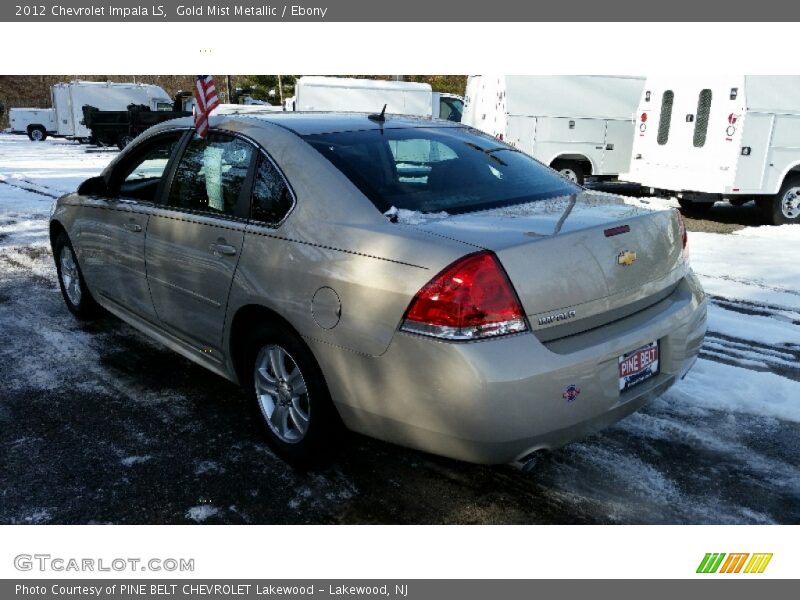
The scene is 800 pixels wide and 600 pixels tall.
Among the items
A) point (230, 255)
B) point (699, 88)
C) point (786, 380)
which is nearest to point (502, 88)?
point (699, 88)

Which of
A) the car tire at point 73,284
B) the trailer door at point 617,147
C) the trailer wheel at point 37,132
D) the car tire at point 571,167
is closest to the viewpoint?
the car tire at point 73,284

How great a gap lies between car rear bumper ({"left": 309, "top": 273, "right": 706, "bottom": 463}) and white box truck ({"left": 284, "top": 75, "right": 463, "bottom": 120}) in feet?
48.5

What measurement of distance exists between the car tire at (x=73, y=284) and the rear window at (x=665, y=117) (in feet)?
31.1

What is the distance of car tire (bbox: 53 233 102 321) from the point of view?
208 inches

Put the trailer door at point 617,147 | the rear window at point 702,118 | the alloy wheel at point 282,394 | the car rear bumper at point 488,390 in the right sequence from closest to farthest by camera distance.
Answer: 1. the car rear bumper at point 488,390
2. the alloy wheel at point 282,394
3. the rear window at point 702,118
4. the trailer door at point 617,147

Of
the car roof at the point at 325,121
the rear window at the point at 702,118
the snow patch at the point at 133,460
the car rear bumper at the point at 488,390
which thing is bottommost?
the snow patch at the point at 133,460

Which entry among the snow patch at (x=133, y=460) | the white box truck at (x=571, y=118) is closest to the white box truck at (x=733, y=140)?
the white box truck at (x=571, y=118)

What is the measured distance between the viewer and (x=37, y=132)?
1462 inches

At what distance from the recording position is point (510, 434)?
247 centimetres

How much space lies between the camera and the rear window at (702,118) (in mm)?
10391

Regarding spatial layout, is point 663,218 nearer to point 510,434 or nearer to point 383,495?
point 510,434

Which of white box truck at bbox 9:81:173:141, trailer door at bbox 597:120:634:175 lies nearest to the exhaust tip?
trailer door at bbox 597:120:634:175

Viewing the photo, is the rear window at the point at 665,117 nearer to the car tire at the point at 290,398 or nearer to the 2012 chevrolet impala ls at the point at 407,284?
the 2012 chevrolet impala ls at the point at 407,284

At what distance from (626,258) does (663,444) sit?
1194 millimetres
